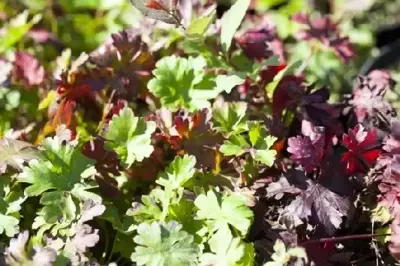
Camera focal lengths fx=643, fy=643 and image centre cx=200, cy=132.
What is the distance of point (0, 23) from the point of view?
83.5 inches

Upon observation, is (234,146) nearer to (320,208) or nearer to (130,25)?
(320,208)

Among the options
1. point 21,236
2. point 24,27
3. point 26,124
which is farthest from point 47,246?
point 24,27

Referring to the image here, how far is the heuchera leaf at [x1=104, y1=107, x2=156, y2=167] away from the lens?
4.37 ft

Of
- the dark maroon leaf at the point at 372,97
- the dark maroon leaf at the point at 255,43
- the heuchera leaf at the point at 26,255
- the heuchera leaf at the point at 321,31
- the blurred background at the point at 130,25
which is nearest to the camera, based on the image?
the heuchera leaf at the point at 26,255

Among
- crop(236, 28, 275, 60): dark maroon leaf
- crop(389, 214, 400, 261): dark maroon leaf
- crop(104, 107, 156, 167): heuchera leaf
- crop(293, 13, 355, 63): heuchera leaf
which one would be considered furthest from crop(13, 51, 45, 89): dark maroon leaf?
crop(389, 214, 400, 261): dark maroon leaf

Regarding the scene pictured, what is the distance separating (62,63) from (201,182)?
1.69 feet

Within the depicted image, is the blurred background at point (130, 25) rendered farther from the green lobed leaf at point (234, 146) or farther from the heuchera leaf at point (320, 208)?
the heuchera leaf at point (320, 208)

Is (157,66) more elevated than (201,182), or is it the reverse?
(157,66)

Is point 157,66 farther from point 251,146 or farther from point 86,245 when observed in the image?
point 86,245

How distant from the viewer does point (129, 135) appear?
1346 millimetres

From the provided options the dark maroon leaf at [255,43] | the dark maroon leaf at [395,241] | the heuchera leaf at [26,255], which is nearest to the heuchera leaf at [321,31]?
the dark maroon leaf at [255,43]

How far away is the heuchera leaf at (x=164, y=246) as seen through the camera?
1.12m

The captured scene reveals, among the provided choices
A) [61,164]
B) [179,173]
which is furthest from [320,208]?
[61,164]

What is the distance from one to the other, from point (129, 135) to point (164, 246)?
0.99 ft
